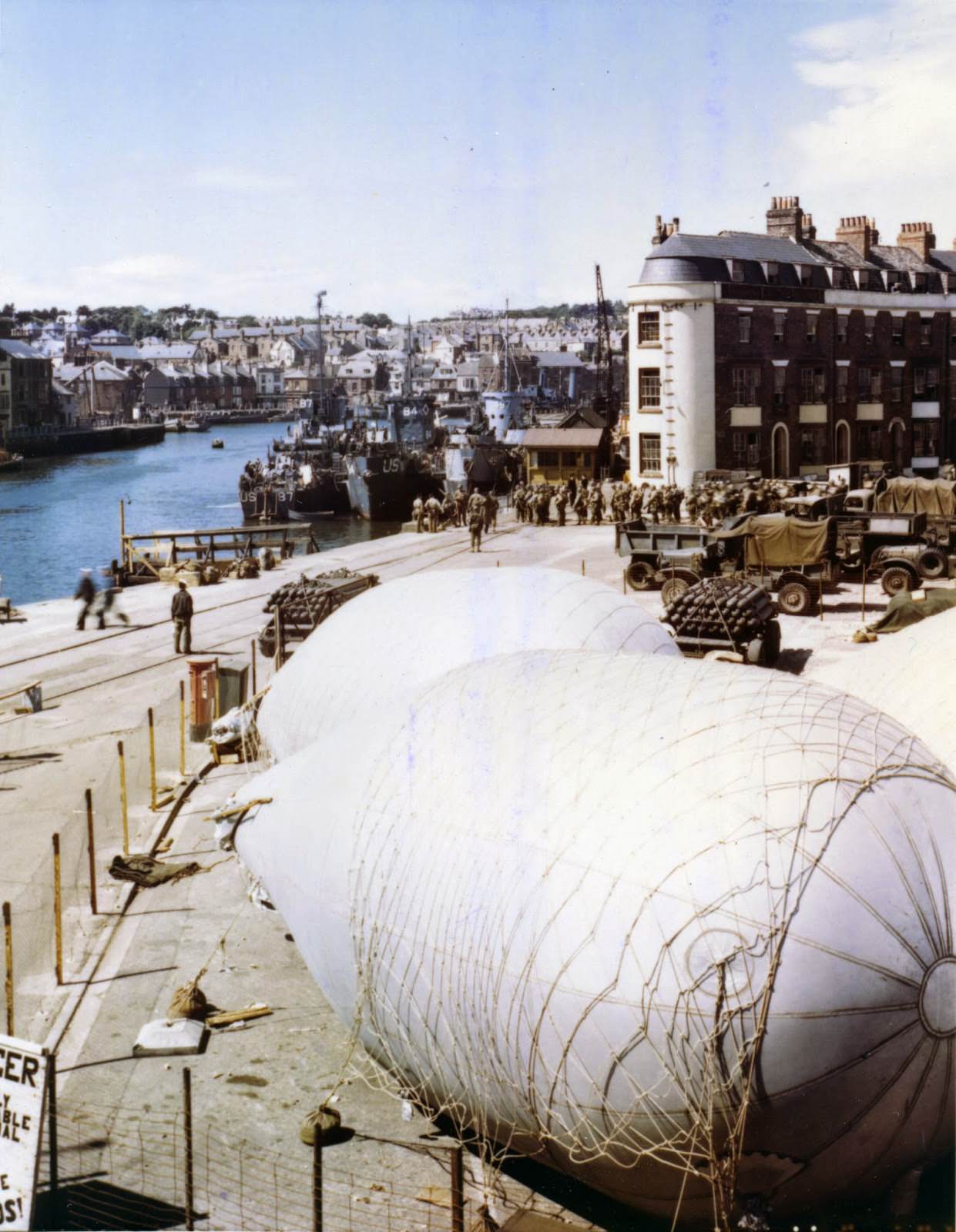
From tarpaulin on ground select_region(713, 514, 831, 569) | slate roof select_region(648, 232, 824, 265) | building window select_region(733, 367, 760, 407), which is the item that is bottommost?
tarpaulin on ground select_region(713, 514, 831, 569)

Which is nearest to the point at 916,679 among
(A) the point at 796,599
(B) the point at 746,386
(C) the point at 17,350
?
(A) the point at 796,599

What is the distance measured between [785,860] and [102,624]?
29715 millimetres

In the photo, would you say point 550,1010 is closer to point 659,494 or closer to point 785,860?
point 785,860

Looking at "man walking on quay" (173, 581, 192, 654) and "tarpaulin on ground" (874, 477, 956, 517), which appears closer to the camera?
"man walking on quay" (173, 581, 192, 654)

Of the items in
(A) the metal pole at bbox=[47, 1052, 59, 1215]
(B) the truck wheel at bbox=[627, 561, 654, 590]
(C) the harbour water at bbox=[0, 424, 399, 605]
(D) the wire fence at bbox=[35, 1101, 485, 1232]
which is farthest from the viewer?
(C) the harbour water at bbox=[0, 424, 399, 605]

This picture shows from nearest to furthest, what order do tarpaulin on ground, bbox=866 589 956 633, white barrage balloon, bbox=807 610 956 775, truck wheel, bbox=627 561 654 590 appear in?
1. white barrage balloon, bbox=807 610 956 775
2. tarpaulin on ground, bbox=866 589 956 633
3. truck wheel, bbox=627 561 654 590

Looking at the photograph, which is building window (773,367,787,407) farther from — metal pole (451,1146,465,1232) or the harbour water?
metal pole (451,1146,465,1232)

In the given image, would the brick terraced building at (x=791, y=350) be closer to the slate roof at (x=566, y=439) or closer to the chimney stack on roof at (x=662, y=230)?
the chimney stack on roof at (x=662, y=230)

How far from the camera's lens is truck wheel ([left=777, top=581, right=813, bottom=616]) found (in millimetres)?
30906

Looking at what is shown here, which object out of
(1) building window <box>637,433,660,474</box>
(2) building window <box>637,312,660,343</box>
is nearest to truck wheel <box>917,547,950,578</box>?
(1) building window <box>637,433,660,474</box>

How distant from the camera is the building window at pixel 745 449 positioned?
180 ft

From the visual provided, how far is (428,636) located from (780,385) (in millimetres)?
47290

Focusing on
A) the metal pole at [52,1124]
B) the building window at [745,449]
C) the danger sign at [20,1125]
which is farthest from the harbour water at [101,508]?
the danger sign at [20,1125]

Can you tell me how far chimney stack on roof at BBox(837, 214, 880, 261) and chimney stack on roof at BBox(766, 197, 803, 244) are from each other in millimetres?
3031
